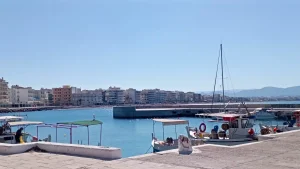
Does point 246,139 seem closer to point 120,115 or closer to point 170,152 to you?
point 170,152

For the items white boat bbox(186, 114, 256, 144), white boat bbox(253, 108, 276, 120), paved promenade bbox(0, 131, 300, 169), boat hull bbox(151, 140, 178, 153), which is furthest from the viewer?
white boat bbox(253, 108, 276, 120)

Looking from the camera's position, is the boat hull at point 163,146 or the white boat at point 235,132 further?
the boat hull at point 163,146

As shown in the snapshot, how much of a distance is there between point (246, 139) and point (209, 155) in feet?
39.8

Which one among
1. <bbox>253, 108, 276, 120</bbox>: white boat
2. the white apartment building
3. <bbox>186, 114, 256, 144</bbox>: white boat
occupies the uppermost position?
the white apartment building

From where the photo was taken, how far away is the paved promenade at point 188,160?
433 inches

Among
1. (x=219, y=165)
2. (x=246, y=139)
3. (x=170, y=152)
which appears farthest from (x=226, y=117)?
(x=219, y=165)

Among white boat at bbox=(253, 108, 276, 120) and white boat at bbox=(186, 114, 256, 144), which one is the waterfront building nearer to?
white boat at bbox=(253, 108, 276, 120)

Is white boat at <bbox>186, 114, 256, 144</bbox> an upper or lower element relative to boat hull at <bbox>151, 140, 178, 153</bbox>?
upper

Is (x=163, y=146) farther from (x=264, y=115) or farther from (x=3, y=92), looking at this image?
(x=3, y=92)

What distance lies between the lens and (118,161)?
455 inches

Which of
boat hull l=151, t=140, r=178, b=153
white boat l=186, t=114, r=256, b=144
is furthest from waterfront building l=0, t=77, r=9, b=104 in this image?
white boat l=186, t=114, r=256, b=144

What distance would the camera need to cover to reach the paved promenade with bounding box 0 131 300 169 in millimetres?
11000

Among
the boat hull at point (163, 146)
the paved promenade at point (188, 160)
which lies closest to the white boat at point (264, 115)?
the boat hull at point (163, 146)

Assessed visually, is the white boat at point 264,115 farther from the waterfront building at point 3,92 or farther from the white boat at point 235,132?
the waterfront building at point 3,92
